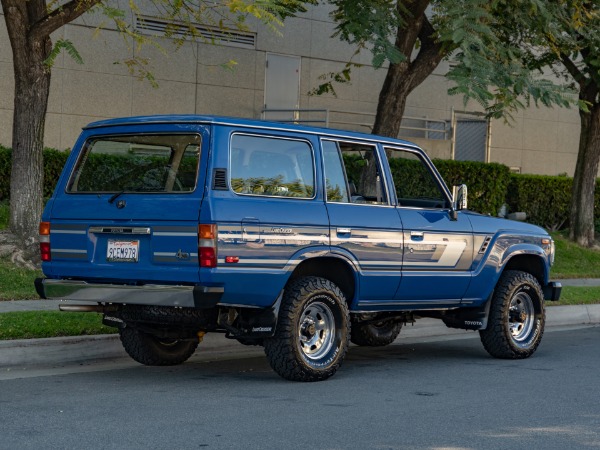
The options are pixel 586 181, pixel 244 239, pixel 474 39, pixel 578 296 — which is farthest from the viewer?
pixel 586 181

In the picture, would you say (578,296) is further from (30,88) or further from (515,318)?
(30,88)

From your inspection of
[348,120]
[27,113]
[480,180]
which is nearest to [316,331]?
[27,113]

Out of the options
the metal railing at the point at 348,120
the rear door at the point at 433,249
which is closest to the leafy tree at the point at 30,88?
the rear door at the point at 433,249

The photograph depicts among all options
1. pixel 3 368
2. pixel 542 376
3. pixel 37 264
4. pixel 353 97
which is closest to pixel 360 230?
pixel 542 376

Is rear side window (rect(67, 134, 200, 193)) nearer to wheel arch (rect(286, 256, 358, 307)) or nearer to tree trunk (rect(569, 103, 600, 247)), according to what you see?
wheel arch (rect(286, 256, 358, 307))

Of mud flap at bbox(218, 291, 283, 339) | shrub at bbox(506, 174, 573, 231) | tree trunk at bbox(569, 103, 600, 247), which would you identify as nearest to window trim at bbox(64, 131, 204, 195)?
mud flap at bbox(218, 291, 283, 339)

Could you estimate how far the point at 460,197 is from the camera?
10281 millimetres

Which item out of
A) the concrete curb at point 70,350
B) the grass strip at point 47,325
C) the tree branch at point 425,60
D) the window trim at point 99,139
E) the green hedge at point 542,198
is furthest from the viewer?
the green hedge at point 542,198

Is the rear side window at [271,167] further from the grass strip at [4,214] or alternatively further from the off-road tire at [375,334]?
the grass strip at [4,214]

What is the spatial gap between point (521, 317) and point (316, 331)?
9.54ft

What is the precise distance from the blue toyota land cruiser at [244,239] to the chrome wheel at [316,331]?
1cm

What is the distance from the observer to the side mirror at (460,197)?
10195 mm

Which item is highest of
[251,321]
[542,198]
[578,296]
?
[542,198]

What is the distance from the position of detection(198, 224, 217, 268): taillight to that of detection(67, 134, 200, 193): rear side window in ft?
1.38
